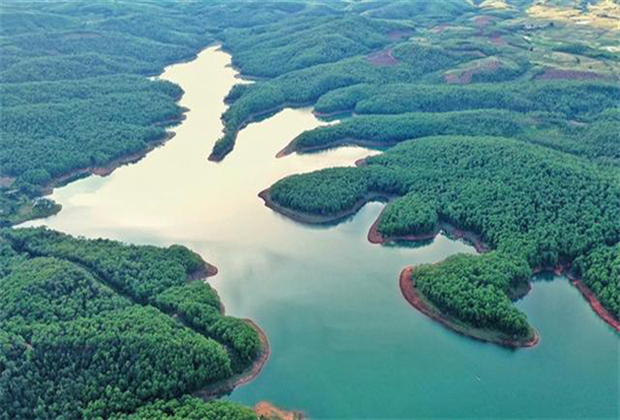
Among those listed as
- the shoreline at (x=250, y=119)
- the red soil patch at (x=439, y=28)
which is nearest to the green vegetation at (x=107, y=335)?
the shoreline at (x=250, y=119)

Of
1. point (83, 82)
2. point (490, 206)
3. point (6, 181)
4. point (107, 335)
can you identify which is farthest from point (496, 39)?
point (107, 335)

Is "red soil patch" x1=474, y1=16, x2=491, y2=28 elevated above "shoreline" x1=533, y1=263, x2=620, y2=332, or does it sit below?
above

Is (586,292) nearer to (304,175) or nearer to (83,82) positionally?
(304,175)

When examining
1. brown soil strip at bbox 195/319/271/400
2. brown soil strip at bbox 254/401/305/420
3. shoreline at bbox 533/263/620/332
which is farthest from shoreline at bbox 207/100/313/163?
brown soil strip at bbox 254/401/305/420

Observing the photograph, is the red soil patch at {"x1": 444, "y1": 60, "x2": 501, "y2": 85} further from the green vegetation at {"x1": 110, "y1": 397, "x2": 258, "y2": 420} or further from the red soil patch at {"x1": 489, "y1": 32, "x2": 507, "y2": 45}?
the green vegetation at {"x1": 110, "y1": 397, "x2": 258, "y2": 420}

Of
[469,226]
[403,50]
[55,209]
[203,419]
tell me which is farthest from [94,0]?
[203,419]

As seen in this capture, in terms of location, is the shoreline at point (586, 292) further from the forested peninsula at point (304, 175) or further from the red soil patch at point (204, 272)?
the red soil patch at point (204, 272)

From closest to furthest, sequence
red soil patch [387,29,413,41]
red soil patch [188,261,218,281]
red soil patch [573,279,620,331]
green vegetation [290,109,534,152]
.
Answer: red soil patch [573,279,620,331]
red soil patch [188,261,218,281]
green vegetation [290,109,534,152]
red soil patch [387,29,413,41]
